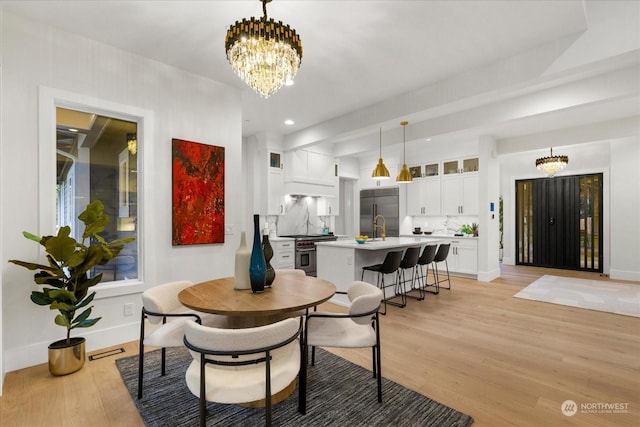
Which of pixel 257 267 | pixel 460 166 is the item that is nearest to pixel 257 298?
pixel 257 267

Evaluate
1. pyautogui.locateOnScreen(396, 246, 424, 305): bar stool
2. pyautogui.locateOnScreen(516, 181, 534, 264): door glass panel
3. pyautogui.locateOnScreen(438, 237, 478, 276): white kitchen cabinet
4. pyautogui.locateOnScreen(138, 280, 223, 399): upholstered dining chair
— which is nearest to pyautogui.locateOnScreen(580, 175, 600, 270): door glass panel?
pyautogui.locateOnScreen(516, 181, 534, 264): door glass panel

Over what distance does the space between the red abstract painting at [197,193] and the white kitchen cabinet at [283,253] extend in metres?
2.32

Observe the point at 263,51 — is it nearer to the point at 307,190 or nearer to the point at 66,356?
the point at 66,356

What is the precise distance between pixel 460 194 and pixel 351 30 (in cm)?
516

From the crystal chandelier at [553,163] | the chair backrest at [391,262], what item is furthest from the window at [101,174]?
the crystal chandelier at [553,163]

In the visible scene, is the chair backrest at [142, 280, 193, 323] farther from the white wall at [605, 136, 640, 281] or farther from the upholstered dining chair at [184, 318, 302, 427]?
the white wall at [605, 136, 640, 281]

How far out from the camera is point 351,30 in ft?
9.25

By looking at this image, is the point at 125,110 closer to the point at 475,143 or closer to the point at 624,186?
the point at 475,143

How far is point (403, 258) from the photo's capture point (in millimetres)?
4684

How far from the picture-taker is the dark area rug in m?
1.94

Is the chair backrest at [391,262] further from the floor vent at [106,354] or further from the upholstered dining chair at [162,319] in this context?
the floor vent at [106,354]

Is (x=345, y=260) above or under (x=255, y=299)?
under

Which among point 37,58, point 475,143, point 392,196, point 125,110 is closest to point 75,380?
point 125,110

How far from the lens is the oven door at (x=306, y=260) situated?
20.7 ft
